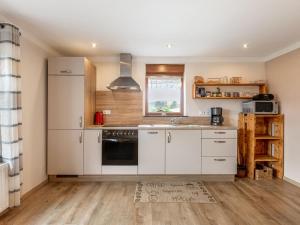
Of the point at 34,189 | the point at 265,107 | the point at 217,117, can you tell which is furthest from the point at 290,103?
the point at 34,189

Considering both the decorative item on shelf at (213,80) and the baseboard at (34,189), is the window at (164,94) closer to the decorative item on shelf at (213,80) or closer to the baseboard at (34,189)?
the decorative item on shelf at (213,80)

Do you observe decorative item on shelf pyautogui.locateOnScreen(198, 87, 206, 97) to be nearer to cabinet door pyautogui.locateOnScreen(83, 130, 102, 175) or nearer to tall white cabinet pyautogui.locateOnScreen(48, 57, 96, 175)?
cabinet door pyautogui.locateOnScreen(83, 130, 102, 175)

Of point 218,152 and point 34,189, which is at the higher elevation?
point 218,152

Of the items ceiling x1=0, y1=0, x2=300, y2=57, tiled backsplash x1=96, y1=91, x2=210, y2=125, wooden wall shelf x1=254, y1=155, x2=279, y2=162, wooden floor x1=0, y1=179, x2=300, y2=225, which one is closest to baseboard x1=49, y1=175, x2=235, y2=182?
wooden floor x1=0, y1=179, x2=300, y2=225

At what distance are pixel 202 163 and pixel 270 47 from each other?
234cm

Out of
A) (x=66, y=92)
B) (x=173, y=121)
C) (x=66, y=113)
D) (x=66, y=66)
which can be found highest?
(x=66, y=66)

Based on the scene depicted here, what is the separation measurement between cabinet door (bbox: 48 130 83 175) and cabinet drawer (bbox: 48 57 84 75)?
1.01 meters

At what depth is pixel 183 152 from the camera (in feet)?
14.1

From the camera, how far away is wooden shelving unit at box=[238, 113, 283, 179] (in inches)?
176

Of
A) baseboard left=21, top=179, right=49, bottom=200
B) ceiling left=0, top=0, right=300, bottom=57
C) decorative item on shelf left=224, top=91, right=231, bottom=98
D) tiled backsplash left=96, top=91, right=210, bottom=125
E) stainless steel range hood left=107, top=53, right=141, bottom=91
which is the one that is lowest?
baseboard left=21, top=179, right=49, bottom=200

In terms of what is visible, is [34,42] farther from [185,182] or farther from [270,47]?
[270,47]

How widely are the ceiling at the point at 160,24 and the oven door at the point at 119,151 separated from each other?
5.39 ft

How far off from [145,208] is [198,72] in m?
3.02

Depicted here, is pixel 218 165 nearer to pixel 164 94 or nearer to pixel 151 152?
pixel 151 152
